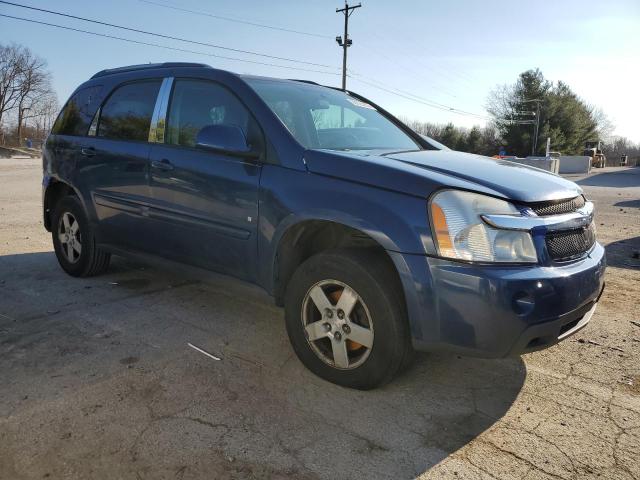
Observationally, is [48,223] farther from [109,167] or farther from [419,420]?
[419,420]

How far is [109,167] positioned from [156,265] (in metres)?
0.97

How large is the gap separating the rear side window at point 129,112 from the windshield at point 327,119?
103cm

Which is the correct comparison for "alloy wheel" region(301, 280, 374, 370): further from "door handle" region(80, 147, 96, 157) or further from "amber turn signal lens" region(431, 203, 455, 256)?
"door handle" region(80, 147, 96, 157)

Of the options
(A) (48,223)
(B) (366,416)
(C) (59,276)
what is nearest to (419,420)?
(B) (366,416)

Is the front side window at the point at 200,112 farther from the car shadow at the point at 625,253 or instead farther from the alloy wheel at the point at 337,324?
the car shadow at the point at 625,253

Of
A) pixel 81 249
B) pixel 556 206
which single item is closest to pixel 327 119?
pixel 556 206

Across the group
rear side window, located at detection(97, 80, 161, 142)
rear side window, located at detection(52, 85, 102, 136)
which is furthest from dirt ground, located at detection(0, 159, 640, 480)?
rear side window, located at detection(52, 85, 102, 136)

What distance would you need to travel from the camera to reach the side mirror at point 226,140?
3123mm

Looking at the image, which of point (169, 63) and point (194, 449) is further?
point (169, 63)

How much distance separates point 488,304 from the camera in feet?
7.67

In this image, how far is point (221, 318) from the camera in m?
3.94

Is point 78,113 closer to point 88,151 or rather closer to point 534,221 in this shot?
point 88,151

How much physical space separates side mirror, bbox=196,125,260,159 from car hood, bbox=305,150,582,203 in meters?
0.43

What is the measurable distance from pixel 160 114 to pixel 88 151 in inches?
40.4
